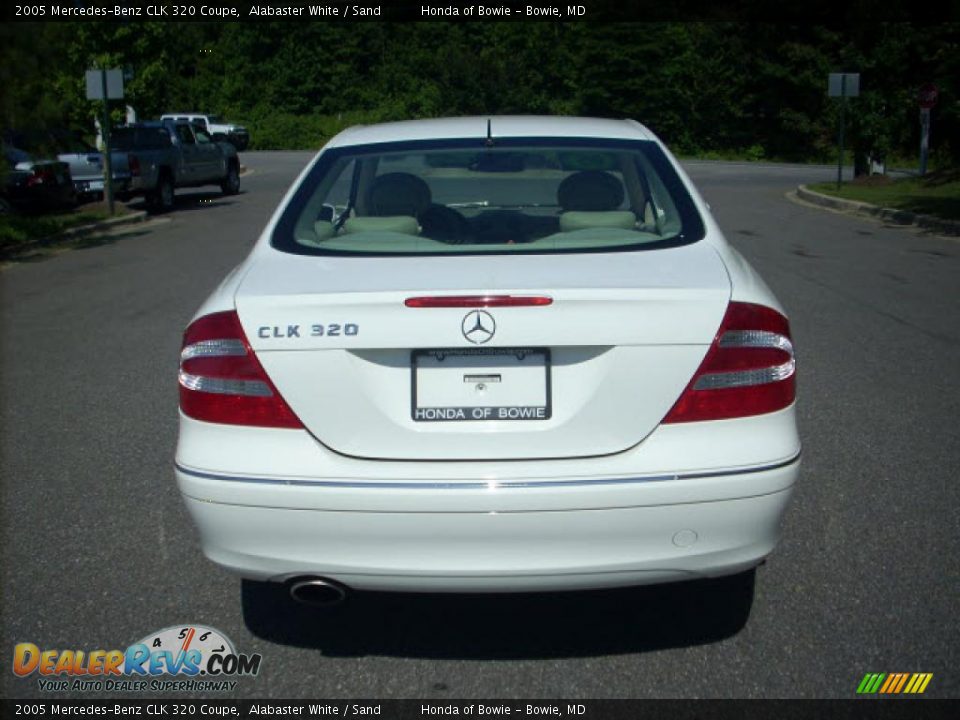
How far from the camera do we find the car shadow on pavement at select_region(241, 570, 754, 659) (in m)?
3.73

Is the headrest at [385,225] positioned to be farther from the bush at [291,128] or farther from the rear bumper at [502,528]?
the bush at [291,128]

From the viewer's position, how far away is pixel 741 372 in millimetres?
3271

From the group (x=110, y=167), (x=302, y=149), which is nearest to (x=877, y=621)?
(x=110, y=167)

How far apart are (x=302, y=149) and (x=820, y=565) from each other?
6027cm

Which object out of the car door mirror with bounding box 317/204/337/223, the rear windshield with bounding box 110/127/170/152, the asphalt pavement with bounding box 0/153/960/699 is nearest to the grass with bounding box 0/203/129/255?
the rear windshield with bounding box 110/127/170/152

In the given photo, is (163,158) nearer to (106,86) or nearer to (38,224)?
(106,86)

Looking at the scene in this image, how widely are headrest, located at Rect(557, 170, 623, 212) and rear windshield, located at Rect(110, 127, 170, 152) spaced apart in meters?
20.8

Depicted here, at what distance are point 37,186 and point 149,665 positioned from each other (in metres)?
19.4

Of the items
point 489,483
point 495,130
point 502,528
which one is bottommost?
point 502,528

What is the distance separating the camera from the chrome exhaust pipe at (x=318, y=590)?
10.8 feet

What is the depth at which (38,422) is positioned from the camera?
265 inches

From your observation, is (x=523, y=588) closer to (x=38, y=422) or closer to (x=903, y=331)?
(x=38, y=422)

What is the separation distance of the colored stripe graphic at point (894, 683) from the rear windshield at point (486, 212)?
1483 mm

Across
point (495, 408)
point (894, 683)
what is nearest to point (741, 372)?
point (495, 408)
